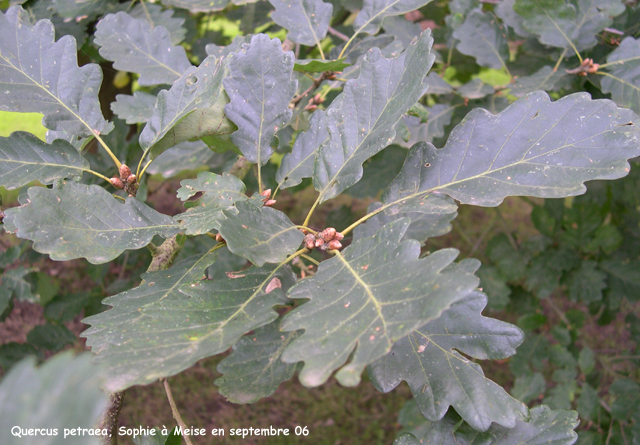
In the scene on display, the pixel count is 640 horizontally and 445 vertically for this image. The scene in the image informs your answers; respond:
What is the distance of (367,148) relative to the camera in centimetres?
79

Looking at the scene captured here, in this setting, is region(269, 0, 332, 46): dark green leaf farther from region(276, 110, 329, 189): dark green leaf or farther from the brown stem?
the brown stem

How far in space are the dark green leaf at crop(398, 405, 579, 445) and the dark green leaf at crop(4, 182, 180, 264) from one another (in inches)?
24.2

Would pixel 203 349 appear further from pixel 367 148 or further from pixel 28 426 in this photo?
pixel 367 148

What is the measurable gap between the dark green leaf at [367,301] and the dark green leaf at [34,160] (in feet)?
1.73

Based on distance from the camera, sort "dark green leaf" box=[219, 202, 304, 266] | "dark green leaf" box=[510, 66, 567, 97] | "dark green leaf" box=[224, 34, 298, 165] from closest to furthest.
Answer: "dark green leaf" box=[219, 202, 304, 266]
"dark green leaf" box=[224, 34, 298, 165]
"dark green leaf" box=[510, 66, 567, 97]

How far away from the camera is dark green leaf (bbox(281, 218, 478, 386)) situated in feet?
1.68

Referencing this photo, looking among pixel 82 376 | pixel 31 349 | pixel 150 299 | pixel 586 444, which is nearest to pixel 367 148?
pixel 150 299

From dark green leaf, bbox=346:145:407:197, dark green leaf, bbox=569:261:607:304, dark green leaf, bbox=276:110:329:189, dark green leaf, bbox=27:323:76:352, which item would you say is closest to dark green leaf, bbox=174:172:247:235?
dark green leaf, bbox=276:110:329:189

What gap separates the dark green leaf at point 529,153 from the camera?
0.75 metres

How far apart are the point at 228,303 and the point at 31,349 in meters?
1.45

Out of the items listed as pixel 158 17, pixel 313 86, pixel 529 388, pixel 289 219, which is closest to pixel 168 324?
pixel 289 219

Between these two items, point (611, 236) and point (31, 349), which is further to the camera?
point (611, 236)

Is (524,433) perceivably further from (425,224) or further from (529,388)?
(529,388)

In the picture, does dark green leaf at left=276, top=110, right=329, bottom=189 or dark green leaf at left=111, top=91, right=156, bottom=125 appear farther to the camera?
dark green leaf at left=111, top=91, right=156, bottom=125
